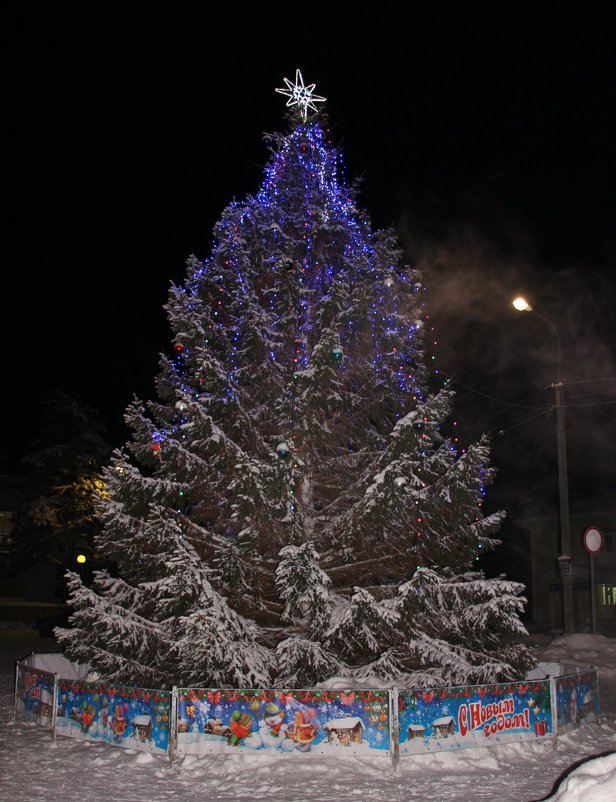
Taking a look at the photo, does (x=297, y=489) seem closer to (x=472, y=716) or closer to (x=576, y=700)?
(x=472, y=716)

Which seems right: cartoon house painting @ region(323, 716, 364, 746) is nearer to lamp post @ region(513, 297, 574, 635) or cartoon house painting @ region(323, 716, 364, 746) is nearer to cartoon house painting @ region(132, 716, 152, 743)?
cartoon house painting @ region(132, 716, 152, 743)

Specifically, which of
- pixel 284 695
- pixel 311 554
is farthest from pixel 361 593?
pixel 284 695

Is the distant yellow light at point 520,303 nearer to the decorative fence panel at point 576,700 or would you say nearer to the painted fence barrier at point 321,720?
the decorative fence panel at point 576,700

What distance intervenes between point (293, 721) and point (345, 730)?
597 millimetres

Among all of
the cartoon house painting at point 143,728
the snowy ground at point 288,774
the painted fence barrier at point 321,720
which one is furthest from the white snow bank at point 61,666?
the cartoon house painting at point 143,728

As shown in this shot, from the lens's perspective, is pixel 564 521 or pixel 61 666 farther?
pixel 564 521

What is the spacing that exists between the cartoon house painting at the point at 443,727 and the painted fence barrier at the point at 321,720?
1 cm

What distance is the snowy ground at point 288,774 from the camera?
800cm

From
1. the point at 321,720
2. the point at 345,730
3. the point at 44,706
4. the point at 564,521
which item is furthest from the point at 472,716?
the point at 564,521

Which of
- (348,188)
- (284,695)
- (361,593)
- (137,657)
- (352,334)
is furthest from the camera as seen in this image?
(348,188)

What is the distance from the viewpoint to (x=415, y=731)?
927 centimetres

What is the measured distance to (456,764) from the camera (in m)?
9.20

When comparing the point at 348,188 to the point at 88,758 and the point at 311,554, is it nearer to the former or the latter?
the point at 311,554

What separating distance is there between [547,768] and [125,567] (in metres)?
6.47
